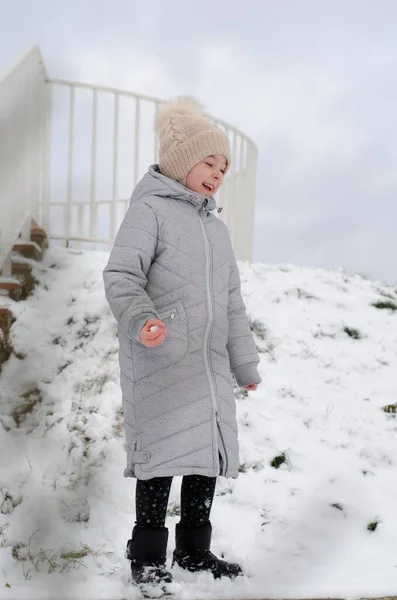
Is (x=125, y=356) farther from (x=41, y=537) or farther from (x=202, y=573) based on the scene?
(x=41, y=537)

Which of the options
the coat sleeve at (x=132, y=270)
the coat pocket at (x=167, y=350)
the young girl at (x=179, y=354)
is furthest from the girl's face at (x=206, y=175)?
the coat pocket at (x=167, y=350)

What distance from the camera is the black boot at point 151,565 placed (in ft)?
7.03

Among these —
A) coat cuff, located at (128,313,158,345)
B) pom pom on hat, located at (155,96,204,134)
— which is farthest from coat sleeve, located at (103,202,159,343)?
pom pom on hat, located at (155,96,204,134)

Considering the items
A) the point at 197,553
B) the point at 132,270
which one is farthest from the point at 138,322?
the point at 197,553

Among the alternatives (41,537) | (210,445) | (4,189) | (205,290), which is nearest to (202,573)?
(210,445)

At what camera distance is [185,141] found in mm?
2283

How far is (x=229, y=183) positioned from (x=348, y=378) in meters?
2.64

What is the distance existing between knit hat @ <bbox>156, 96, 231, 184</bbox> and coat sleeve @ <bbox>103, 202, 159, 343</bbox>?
0.64 feet

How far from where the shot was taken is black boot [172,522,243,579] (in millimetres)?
2260

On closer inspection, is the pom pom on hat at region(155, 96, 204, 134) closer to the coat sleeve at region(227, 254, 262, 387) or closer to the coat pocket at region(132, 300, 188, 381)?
the coat sleeve at region(227, 254, 262, 387)

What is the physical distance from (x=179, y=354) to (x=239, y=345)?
A: 31cm

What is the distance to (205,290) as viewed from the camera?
7.23 ft

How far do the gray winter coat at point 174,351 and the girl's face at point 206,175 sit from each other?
0.15 ft

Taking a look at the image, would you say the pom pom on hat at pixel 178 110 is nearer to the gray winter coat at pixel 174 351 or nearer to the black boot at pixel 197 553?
the gray winter coat at pixel 174 351
